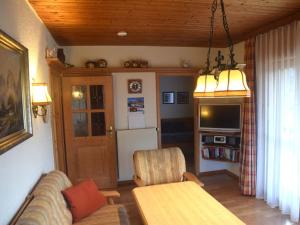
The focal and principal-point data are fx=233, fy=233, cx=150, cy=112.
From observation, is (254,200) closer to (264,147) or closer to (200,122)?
(264,147)

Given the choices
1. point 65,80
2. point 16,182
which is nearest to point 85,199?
point 16,182

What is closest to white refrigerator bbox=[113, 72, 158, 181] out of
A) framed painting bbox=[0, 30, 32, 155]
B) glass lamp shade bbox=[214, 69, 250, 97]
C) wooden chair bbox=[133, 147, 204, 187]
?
wooden chair bbox=[133, 147, 204, 187]

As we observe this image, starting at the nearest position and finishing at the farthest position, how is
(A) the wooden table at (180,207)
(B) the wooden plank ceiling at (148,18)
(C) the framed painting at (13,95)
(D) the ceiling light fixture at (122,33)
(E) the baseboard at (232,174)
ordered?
1. (C) the framed painting at (13,95)
2. (A) the wooden table at (180,207)
3. (B) the wooden plank ceiling at (148,18)
4. (D) the ceiling light fixture at (122,33)
5. (E) the baseboard at (232,174)

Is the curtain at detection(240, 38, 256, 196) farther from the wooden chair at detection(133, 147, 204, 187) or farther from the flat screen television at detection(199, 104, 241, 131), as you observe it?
the wooden chair at detection(133, 147, 204, 187)

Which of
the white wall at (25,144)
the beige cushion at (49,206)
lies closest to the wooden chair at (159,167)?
the beige cushion at (49,206)

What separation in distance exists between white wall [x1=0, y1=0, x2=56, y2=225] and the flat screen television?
2.60m

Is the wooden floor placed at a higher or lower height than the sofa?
lower

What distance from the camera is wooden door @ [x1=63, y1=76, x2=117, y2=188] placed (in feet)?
12.7

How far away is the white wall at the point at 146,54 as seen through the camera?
3996 millimetres

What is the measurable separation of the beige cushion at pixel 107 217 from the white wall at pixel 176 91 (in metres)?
4.51

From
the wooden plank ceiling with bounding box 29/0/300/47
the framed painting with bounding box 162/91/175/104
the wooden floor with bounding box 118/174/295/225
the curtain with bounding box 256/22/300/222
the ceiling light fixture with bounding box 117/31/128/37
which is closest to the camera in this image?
the wooden plank ceiling with bounding box 29/0/300/47

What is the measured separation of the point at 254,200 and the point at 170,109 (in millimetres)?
3724

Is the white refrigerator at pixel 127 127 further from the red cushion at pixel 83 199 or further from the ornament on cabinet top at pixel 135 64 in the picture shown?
the red cushion at pixel 83 199

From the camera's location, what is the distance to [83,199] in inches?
87.5
